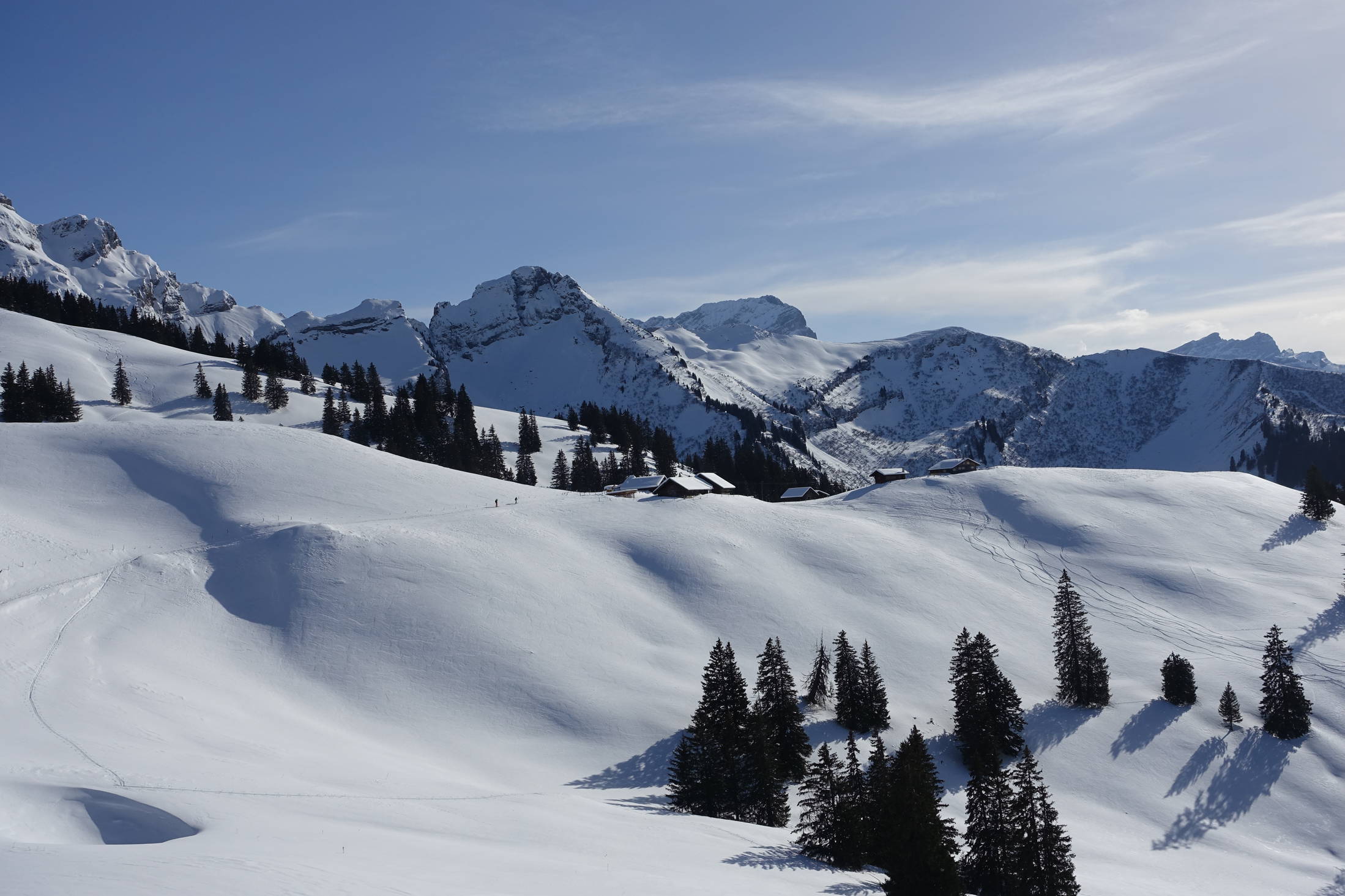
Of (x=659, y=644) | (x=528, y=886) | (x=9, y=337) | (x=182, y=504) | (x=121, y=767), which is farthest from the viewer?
(x=9, y=337)

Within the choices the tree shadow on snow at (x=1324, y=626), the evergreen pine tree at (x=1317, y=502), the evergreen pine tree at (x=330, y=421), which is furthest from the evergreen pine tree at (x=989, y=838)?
the evergreen pine tree at (x=330, y=421)

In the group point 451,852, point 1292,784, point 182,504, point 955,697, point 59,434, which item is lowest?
point 1292,784

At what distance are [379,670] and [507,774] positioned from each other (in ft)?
42.5

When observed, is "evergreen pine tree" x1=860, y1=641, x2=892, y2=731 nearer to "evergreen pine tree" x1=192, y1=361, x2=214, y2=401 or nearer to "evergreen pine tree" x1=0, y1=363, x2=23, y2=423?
"evergreen pine tree" x1=0, y1=363, x2=23, y2=423

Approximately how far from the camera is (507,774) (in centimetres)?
3931

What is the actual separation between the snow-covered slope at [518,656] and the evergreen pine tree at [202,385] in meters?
40.9

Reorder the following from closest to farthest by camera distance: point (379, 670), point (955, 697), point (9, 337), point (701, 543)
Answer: point (379, 670) < point (955, 697) < point (701, 543) < point (9, 337)

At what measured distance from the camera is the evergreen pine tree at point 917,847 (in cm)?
2550

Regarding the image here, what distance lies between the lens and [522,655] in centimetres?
5112

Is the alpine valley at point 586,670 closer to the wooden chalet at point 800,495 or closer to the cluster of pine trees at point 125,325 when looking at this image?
the wooden chalet at point 800,495

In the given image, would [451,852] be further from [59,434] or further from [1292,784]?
[59,434]

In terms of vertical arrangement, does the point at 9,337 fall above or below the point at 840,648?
above

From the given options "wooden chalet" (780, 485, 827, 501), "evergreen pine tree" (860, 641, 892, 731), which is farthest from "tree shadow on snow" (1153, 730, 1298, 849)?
"wooden chalet" (780, 485, 827, 501)

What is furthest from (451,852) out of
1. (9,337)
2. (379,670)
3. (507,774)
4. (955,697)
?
(9,337)
